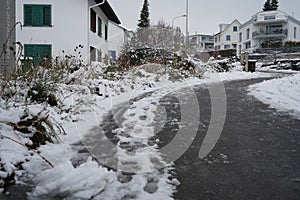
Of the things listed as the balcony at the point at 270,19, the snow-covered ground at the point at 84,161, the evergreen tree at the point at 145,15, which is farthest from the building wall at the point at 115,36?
the balcony at the point at 270,19

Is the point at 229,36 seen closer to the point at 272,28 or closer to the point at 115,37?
the point at 272,28

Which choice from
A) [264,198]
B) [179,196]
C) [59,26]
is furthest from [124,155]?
[59,26]

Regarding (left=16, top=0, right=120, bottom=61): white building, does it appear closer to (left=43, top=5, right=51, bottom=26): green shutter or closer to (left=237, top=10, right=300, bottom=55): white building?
(left=43, top=5, right=51, bottom=26): green shutter

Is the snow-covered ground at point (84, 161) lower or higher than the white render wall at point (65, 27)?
lower

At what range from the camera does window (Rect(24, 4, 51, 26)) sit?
14.5m

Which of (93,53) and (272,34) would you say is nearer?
(93,53)

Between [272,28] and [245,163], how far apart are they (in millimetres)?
47531

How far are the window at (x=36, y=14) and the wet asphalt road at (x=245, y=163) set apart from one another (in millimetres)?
11761

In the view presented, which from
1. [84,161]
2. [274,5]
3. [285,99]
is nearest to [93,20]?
[285,99]

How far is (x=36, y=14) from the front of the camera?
47.8 ft

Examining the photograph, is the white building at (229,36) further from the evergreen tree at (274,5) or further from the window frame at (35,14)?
the window frame at (35,14)

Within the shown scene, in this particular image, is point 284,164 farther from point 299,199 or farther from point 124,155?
point 124,155

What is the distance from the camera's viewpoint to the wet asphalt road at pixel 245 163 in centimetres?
248

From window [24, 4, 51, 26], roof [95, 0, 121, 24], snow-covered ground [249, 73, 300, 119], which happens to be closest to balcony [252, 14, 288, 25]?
roof [95, 0, 121, 24]
